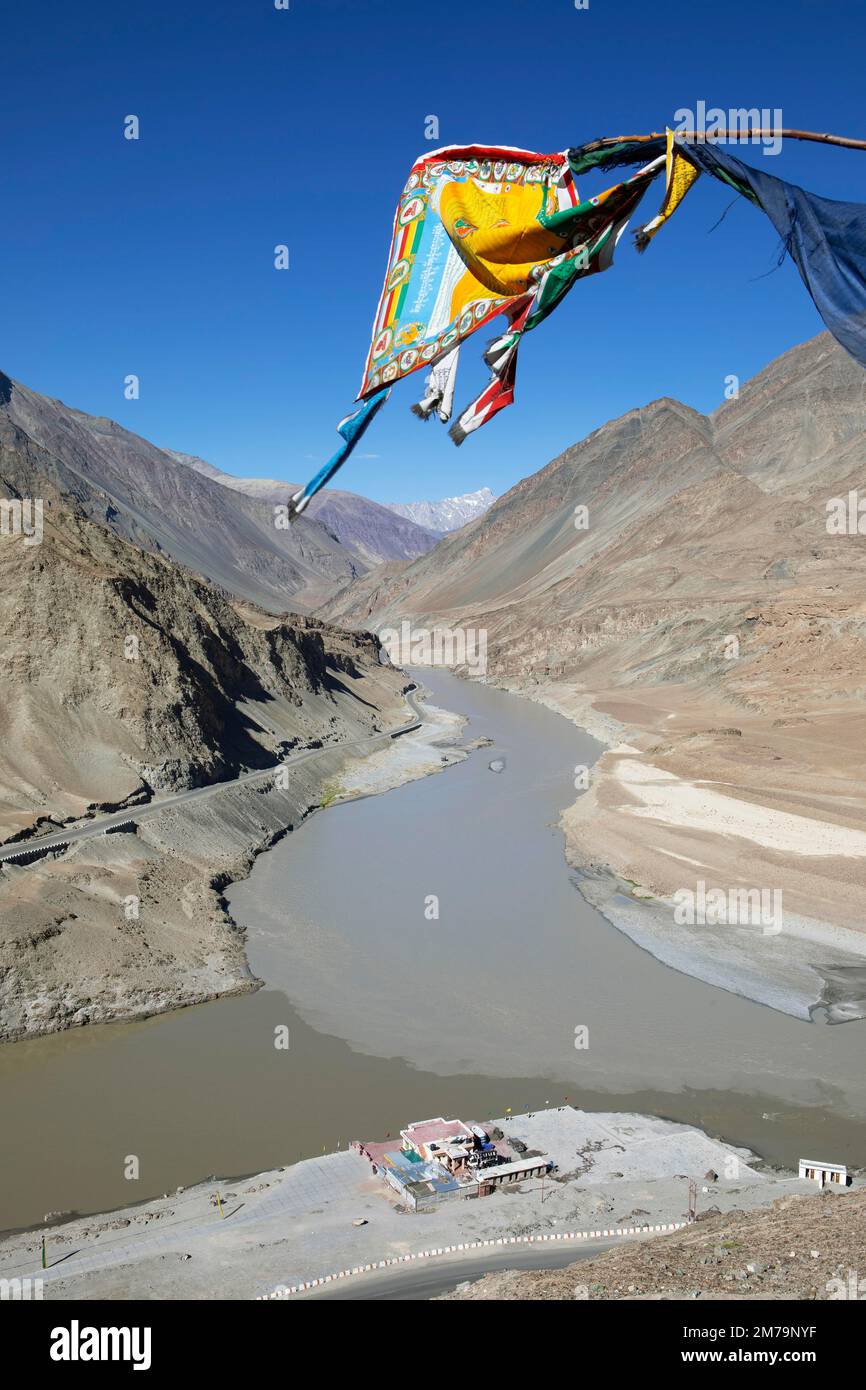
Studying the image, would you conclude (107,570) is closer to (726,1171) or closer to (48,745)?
(48,745)

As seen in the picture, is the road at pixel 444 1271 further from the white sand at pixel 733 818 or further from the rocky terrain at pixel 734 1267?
the white sand at pixel 733 818

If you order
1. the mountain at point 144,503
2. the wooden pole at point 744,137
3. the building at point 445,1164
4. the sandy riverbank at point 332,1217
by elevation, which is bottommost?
the sandy riverbank at point 332,1217

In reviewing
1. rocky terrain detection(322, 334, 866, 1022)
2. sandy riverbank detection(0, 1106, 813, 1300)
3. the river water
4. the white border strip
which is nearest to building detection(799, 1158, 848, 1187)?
sandy riverbank detection(0, 1106, 813, 1300)

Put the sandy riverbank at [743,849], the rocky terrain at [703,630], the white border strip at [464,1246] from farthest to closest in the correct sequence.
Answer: the rocky terrain at [703,630], the sandy riverbank at [743,849], the white border strip at [464,1246]

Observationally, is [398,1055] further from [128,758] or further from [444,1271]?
[128,758]

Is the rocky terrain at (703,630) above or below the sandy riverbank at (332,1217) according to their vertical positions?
above

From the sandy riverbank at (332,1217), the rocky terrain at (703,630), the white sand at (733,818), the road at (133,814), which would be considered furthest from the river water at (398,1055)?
the white sand at (733,818)
